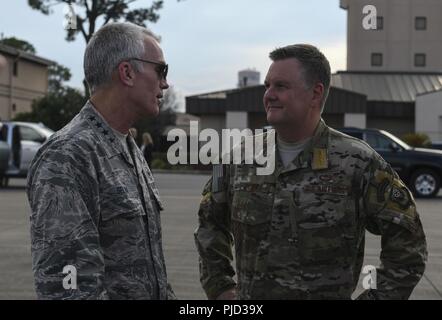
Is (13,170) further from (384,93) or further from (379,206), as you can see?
(384,93)

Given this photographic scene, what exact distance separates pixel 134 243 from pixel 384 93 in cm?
4447

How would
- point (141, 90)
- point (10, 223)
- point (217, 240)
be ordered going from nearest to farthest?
point (141, 90) < point (217, 240) < point (10, 223)

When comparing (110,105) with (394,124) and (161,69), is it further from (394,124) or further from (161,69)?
(394,124)

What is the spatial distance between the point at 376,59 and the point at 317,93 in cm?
5904

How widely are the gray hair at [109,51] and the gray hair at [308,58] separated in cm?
71

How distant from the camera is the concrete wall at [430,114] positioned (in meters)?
42.0

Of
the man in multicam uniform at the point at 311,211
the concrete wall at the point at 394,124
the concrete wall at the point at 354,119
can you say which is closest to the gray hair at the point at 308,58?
the man in multicam uniform at the point at 311,211

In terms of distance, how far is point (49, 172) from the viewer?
7.33 feet

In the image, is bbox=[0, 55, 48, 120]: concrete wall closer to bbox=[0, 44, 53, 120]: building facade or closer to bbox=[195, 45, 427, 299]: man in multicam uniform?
bbox=[0, 44, 53, 120]: building facade

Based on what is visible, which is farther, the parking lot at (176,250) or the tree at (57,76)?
the tree at (57,76)

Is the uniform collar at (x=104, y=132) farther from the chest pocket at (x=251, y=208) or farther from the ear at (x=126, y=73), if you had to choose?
the chest pocket at (x=251, y=208)

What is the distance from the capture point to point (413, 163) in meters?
18.5

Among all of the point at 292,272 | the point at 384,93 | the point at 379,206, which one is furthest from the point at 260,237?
the point at 384,93

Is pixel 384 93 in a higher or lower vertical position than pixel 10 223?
higher
